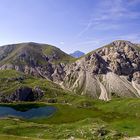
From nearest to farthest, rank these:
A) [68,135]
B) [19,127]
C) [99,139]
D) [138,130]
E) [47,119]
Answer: [99,139] < [68,135] < [19,127] < [138,130] < [47,119]

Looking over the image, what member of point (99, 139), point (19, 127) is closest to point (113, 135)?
point (99, 139)

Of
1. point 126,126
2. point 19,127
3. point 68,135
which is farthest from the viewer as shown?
point 126,126

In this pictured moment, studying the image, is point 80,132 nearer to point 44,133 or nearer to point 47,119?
point 44,133

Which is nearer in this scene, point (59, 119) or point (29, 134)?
point (29, 134)

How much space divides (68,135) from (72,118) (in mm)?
102000

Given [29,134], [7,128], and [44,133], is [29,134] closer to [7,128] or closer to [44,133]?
[44,133]

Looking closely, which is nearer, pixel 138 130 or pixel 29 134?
pixel 29 134

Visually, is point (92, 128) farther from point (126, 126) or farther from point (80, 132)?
point (126, 126)

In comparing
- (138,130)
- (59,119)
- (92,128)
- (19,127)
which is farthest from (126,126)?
(59,119)

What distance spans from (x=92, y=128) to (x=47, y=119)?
304 feet

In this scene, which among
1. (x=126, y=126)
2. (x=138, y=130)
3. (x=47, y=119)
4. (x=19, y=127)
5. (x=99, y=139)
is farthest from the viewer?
(x=47, y=119)

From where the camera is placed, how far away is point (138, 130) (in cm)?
11619

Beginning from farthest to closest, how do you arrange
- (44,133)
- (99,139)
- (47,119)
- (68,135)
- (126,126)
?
(47,119) → (126,126) → (44,133) → (68,135) → (99,139)

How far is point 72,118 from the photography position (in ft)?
634
